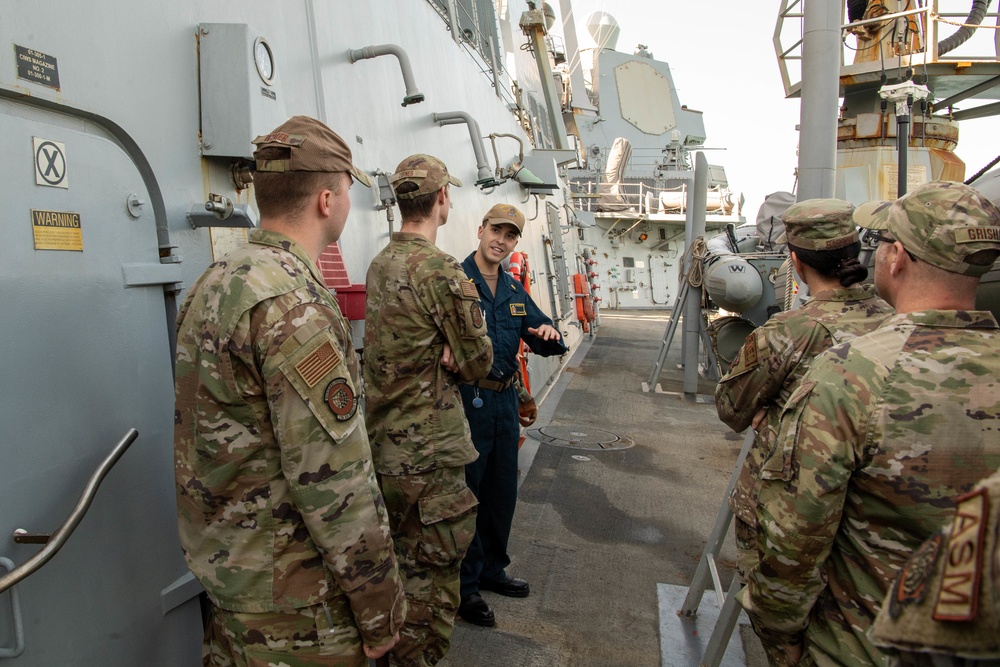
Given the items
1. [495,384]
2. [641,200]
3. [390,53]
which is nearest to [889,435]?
[495,384]

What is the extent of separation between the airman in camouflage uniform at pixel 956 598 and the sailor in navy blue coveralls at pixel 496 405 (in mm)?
2376

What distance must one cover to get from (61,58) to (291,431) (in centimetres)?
106

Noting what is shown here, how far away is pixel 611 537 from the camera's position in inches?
163

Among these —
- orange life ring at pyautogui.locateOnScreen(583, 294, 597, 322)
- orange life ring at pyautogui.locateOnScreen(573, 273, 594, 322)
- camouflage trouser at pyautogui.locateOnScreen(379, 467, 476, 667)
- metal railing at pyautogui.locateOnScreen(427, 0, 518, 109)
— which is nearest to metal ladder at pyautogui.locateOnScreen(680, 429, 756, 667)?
camouflage trouser at pyautogui.locateOnScreen(379, 467, 476, 667)

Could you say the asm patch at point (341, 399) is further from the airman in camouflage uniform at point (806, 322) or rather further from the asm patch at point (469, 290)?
the airman in camouflage uniform at point (806, 322)

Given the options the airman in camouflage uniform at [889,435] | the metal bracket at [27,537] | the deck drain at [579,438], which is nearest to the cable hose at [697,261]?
the deck drain at [579,438]

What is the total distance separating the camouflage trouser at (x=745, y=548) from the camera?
6.82 feet

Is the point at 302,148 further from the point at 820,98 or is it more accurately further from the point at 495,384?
the point at 820,98

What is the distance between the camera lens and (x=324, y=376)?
1.41 meters

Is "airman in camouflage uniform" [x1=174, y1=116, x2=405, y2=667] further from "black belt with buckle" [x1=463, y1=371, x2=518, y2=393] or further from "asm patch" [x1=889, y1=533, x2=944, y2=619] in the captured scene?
"black belt with buckle" [x1=463, y1=371, x2=518, y2=393]

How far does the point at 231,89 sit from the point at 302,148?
0.70 metres

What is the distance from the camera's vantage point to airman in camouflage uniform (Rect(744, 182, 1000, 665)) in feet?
4.44

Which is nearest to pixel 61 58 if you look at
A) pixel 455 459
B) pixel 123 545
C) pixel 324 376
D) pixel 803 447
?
pixel 324 376

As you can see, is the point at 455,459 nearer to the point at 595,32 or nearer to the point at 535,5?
the point at 535,5
